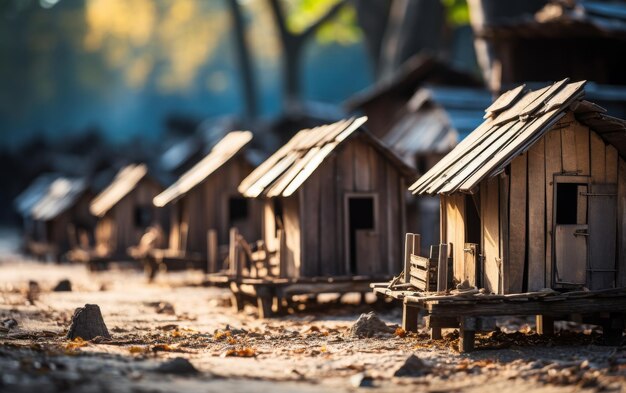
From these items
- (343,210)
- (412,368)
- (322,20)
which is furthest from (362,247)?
(322,20)

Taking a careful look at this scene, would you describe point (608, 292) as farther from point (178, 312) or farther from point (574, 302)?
point (178, 312)

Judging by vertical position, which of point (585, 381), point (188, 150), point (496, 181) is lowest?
point (585, 381)

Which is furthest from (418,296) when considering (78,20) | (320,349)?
(78,20)

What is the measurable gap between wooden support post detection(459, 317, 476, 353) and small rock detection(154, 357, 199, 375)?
4.15m

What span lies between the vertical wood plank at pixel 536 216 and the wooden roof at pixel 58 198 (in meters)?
28.9

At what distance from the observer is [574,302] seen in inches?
618

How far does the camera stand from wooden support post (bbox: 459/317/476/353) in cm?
1534

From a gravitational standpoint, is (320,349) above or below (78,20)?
below

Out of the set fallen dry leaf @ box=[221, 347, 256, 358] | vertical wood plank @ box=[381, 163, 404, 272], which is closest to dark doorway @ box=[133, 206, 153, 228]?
vertical wood plank @ box=[381, 163, 404, 272]

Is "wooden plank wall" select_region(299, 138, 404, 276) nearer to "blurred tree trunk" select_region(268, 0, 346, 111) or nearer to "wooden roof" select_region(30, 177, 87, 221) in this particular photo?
"wooden roof" select_region(30, 177, 87, 221)

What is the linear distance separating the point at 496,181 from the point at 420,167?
16160 millimetres

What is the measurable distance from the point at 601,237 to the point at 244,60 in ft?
149

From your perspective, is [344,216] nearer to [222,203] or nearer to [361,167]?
[361,167]

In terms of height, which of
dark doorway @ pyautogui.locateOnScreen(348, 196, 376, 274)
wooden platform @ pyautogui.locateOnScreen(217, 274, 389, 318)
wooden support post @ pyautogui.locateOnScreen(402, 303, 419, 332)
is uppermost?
dark doorway @ pyautogui.locateOnScreen(348, 196, 376, 274)
